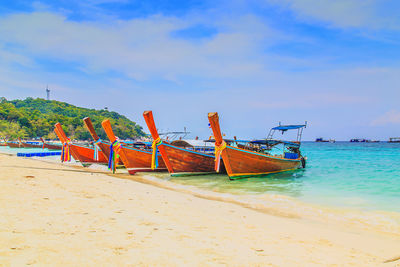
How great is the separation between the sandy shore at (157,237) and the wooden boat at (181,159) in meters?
8.24

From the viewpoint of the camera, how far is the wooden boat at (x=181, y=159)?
14.9 meters

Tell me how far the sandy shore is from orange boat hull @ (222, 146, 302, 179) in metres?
7.75

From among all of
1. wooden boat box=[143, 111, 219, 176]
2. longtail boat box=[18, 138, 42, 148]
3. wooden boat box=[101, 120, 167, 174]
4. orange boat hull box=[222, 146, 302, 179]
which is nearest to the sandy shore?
orange boat hull box=[222, 146, 302, 179]

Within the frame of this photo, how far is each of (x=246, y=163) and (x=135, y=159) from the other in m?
7.47

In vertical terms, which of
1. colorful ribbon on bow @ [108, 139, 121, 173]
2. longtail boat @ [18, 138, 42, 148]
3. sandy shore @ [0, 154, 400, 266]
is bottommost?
longtail boat @ [18, 138, 42, 148]

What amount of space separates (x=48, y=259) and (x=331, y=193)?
12.0 m

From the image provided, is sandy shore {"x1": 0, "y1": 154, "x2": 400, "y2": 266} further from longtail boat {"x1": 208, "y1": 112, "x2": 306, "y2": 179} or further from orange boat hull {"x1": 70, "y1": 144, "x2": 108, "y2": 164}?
orange boat hull {"x1": 70, "y1": 144, "x2": 108, "y2": 164}

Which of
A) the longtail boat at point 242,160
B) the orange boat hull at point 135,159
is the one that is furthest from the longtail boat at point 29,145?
the longtail boat at point 242,160

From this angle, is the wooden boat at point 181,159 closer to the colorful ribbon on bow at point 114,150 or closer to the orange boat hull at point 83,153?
the colorful ribbon on bow at point 114,150

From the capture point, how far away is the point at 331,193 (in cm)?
1175

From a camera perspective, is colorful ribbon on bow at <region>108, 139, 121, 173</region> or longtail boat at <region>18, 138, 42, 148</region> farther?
longtail boat at <region>18, 138, 42, 148</region>

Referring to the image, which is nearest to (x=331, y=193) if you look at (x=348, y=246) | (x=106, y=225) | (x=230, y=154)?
(x=230, y=154)

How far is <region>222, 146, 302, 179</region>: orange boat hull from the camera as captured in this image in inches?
569

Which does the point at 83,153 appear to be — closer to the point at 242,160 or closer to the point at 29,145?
the point at 242,160
